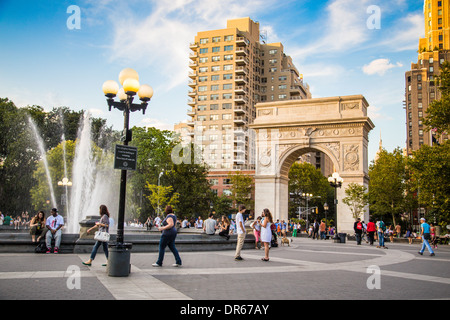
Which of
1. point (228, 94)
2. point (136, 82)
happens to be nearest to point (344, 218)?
point (136, 82)

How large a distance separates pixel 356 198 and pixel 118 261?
2823 cm

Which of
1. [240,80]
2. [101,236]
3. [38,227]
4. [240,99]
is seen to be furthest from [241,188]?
[101,236]

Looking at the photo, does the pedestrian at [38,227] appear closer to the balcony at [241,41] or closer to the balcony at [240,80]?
the balcony at [240,80]

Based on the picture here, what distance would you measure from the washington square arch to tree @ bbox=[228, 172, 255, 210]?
30322 millimetres

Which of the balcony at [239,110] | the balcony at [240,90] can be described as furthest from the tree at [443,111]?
the balcony at [240,90]

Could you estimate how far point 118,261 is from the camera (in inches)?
360

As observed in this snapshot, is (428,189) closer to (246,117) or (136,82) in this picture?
(136,82)

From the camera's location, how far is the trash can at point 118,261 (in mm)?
9148

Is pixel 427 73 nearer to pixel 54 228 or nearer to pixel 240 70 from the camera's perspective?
pixel 240 70

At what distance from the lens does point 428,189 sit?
2739 centimetres

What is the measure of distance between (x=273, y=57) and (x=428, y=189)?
70.1 m

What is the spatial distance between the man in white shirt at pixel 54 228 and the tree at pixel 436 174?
22.5m

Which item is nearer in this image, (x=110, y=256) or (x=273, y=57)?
(x=110, y=256)
